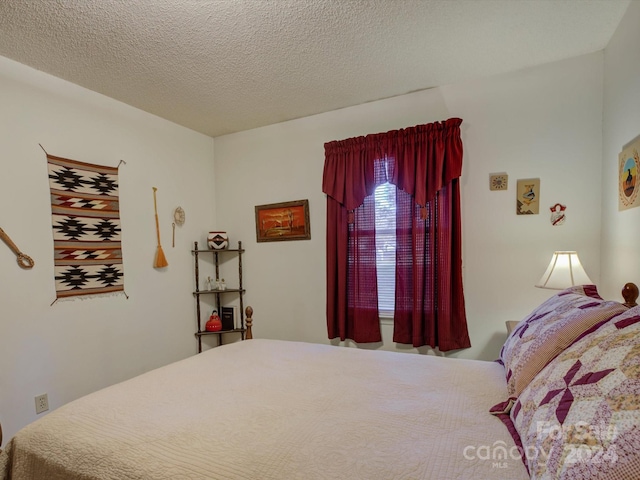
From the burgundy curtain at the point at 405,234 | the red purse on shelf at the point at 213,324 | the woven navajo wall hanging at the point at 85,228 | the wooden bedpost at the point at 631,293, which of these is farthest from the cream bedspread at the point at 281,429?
the red purse on shelf at the point at 213,324

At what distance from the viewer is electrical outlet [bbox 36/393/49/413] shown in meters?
2.16

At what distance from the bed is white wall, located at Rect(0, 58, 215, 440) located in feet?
3.96

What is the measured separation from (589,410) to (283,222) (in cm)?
282

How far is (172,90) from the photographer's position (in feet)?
8.42

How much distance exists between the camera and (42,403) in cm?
218

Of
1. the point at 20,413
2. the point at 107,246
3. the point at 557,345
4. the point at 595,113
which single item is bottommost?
the point at 20,413

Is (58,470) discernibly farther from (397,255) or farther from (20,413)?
(397,255)

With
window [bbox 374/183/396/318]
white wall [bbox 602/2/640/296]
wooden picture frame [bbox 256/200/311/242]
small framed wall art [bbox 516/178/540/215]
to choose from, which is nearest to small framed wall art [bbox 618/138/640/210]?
white wall [bbox 602/2/640/296]

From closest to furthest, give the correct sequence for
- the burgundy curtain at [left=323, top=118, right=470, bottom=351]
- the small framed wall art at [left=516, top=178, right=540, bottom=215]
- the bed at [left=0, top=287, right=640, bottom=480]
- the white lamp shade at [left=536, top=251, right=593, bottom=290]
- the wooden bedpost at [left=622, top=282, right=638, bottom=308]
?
1. the bed at [left=0, top=287, right=640, bottom=480]
2. the wooden bedpost at [left=622, top=282, right=638, bottom=308]
3. the white lamp shade at [left=536, top=251, right=593, bottom=290]
4. the small framed wall art at [left=516, top=178, right=540, bottom=215]
5. the burgundy curtain at [left=323, top=118, right=470, bottom=351]

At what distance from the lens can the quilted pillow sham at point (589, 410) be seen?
61 cm

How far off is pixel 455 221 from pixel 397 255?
528mm

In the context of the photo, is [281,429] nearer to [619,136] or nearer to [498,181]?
[498,181]

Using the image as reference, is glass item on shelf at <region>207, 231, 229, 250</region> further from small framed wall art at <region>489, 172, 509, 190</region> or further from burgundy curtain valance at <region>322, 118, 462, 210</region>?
small framed wall art at <region>489, 172, 509, 190</region>

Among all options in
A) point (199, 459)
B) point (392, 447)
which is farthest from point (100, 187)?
point (392, 447)
